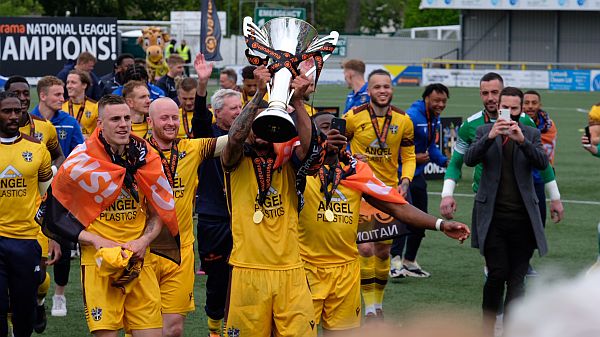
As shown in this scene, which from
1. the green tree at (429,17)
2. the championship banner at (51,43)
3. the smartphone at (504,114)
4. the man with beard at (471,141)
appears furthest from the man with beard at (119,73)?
the green tree at (429,17)

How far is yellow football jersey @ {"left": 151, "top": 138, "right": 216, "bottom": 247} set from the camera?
22.7 ft

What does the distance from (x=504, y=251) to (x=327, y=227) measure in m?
2.06

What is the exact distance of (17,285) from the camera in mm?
7691

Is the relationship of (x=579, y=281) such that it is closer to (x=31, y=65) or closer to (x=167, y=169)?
(x=167, y=169)

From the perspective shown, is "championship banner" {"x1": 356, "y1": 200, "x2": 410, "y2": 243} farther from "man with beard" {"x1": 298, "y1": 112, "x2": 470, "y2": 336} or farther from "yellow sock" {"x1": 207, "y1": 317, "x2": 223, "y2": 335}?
A: "yellow sock" {"x1": 207, "y1": 317, "x2": 223, "y2": 335}

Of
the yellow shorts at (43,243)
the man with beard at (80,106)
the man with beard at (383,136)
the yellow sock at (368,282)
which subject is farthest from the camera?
the man with beard at (80,106)

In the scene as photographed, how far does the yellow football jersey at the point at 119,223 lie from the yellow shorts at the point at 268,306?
0.89m

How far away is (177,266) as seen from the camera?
723 cm

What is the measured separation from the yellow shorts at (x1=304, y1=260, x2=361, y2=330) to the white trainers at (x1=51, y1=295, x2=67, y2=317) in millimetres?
3805

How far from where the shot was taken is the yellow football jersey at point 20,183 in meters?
7.61

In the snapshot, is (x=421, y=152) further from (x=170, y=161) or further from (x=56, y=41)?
(x=56, y=41)

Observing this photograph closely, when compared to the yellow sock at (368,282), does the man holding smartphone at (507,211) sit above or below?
above

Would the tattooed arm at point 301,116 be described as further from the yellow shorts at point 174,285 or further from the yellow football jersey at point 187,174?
the yellow shorts at point 174,285

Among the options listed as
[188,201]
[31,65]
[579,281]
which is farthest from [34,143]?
[31,65]
